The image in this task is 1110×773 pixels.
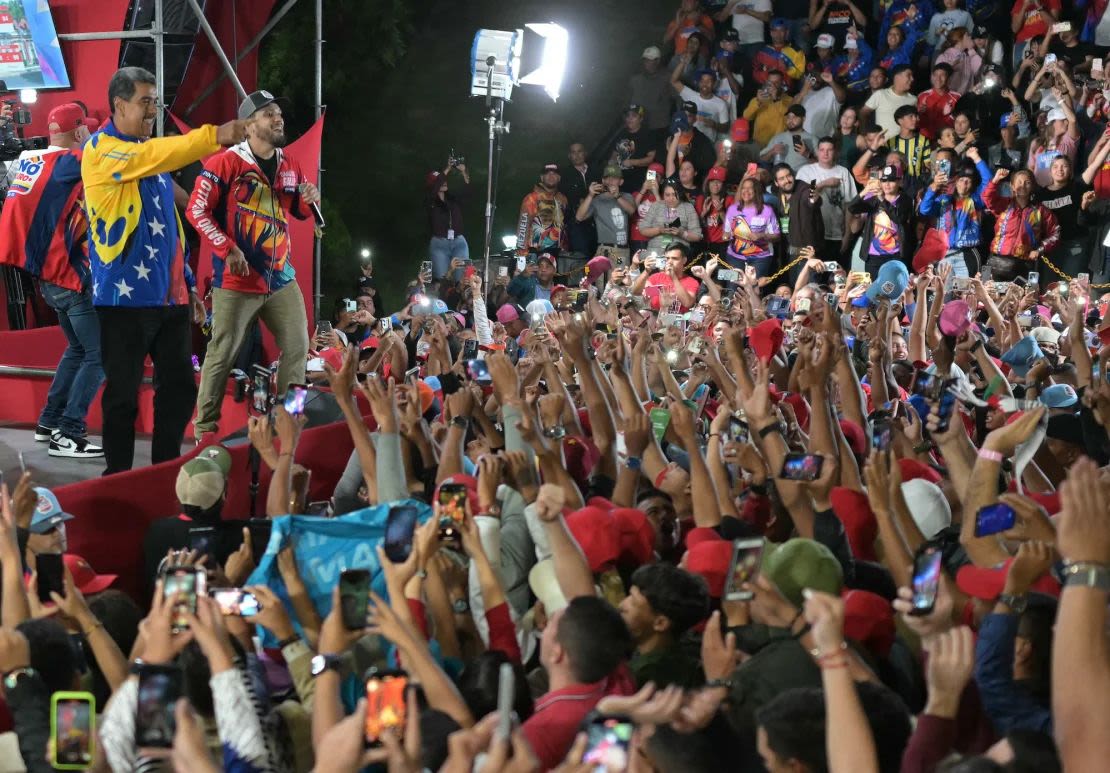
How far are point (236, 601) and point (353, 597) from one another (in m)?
0.28

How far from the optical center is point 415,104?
15.6 metres

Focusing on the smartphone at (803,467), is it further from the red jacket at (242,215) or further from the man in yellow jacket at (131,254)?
the red jacket at (242,215)

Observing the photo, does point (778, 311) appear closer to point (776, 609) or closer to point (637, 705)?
point (776, 609)

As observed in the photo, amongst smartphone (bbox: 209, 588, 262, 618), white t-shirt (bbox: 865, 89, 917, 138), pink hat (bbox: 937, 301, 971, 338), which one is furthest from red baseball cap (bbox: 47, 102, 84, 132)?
white t-shirt (bbox: 865, 89, 917, 138)

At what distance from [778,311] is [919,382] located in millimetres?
4580

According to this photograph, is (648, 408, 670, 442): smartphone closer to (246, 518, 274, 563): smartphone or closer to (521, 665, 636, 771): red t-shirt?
(246, 518, 274, 563): smartphone

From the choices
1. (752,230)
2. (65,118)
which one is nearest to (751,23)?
(752,230)

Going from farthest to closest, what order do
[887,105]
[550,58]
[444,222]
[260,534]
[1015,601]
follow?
[444,222] → [887,105] → [550,58] → [260,534] → [1015,601]

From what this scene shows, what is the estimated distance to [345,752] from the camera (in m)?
2.08

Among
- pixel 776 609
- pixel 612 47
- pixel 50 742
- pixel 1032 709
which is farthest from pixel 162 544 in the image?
pixel 612 47

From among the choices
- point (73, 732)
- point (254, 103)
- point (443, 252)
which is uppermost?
point (254, 103)

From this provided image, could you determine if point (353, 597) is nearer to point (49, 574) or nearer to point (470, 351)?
point (49, 574)

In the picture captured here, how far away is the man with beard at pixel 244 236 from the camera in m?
5.82

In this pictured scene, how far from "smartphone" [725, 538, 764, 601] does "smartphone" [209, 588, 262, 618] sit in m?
1.03
